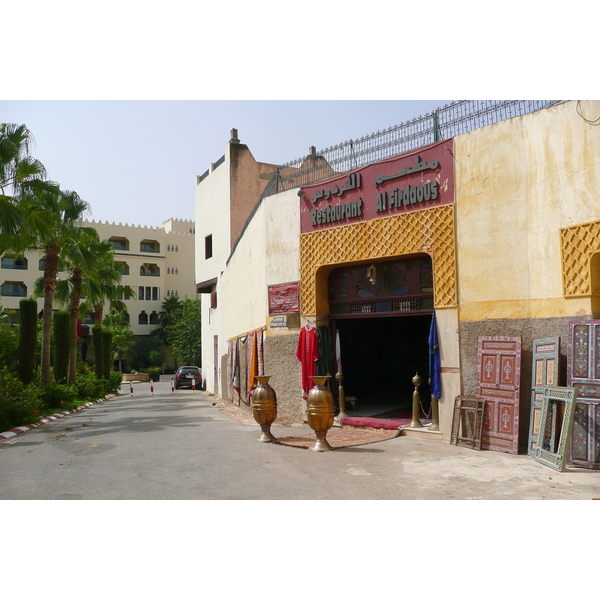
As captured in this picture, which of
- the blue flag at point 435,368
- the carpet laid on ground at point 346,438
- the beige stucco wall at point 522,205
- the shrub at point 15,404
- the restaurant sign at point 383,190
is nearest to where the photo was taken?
the beige stucco wall at point 522,205

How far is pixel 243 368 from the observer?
1767 centimetres

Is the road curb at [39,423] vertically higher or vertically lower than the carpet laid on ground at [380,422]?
lower

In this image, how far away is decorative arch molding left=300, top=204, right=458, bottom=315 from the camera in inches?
412

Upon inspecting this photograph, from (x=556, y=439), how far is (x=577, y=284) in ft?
7.94

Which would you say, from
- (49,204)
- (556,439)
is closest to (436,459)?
(556,439)

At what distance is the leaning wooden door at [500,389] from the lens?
9.02m

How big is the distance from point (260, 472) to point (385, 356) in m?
11.2

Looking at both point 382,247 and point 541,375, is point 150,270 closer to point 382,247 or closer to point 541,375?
point 382,247

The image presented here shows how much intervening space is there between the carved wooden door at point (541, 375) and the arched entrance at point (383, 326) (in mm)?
2768

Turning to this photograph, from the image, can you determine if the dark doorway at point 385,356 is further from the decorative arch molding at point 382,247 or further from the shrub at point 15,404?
the shrub at point 15,404

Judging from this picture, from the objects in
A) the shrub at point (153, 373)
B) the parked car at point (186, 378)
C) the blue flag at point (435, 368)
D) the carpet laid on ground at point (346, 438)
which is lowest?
the shrub at point (153, 373)

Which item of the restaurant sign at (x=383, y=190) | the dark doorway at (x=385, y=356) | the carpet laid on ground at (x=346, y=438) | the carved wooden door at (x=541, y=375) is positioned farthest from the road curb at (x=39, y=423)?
the carved wooden door at (x=541, y=375)

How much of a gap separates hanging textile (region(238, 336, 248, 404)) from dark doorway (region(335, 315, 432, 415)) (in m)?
3.18

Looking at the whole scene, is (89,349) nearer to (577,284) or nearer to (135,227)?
(135,227)
